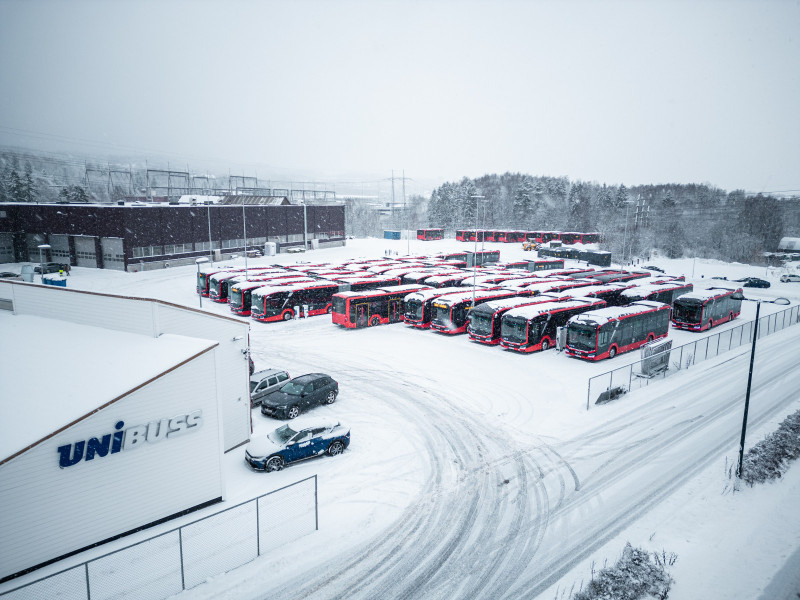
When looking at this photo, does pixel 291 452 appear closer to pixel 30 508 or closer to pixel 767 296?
pixel 30 508

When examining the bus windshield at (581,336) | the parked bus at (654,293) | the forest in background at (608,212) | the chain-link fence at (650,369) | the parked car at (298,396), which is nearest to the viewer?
the parked car at (298,396)

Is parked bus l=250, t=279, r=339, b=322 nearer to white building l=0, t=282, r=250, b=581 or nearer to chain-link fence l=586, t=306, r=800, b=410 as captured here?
white building l=0, t=282, r=250, b=581

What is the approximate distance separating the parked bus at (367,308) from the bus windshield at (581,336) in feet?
42.3

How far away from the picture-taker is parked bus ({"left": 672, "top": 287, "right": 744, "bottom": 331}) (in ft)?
109

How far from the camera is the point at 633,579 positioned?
1010 centimetres

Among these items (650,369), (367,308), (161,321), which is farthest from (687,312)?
(161,321)

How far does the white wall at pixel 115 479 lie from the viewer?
9750 mm

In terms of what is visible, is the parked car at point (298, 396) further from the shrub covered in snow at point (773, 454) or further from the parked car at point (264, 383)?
the shrub covered in snow at point (773, 454)

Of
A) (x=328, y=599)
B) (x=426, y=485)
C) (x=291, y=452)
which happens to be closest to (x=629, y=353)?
(x=426, y=485)

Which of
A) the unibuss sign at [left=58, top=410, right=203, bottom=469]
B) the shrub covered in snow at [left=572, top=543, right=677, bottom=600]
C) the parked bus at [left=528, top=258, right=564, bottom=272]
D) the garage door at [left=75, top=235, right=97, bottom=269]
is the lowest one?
the shrub covered in snow at [left=572, top=543, right=677, bottom=600]

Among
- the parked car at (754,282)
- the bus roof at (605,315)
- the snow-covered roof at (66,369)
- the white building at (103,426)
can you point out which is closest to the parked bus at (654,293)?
the bus roof at (605,315)

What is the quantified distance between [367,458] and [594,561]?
716cm

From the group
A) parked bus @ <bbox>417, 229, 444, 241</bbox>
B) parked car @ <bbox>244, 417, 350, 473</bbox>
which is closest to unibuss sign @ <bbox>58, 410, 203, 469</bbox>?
parked car @ <bbox>244, 417, 350, 473</bbox>

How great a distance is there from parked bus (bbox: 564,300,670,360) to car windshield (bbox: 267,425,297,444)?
17435mm
